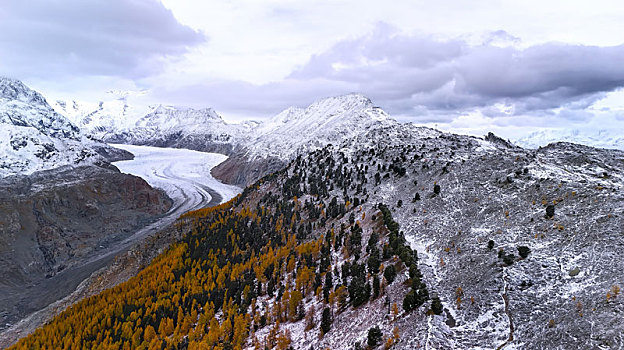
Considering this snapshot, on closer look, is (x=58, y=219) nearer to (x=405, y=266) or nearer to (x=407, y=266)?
(x=405, y=266)

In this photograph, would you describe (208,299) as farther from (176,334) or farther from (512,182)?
(512,182)

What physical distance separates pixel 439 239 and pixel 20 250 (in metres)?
136

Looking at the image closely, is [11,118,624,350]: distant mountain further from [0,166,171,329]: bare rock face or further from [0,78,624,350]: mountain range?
[0,166,171,329]: bare rock face

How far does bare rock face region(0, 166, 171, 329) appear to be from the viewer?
10950cm

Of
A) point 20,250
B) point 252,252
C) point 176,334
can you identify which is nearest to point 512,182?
point 252,252

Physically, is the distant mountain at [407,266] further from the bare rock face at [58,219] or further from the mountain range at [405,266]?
the bare rock face at [58,219]

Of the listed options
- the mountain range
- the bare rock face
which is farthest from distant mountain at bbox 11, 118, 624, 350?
the bare rock face

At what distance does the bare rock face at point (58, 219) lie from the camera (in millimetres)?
109500

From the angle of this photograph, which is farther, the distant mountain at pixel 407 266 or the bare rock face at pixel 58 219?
the bare rock face at pixel 58 219

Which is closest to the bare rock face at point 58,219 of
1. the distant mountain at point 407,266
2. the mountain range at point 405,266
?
the mountain range at point 405,266

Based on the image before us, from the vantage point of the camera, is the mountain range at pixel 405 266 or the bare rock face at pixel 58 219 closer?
the mountain range at pixel 405 266

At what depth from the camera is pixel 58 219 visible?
5472 inches

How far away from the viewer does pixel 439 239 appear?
46250 millimetres

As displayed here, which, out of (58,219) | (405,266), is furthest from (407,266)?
(58,219)
